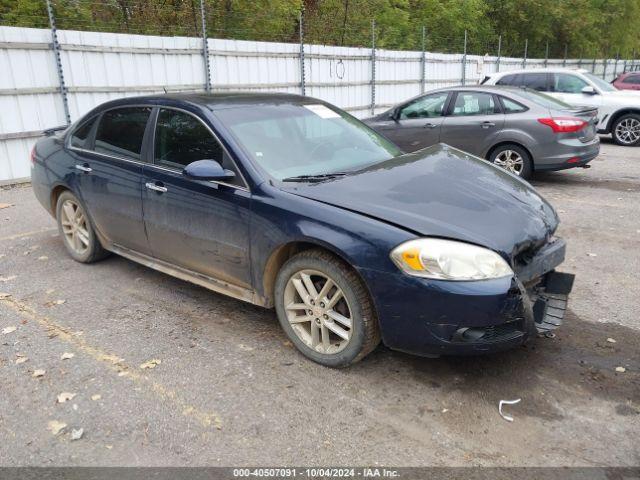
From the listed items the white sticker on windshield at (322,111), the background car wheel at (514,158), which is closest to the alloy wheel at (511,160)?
the background car wheel at (514,158)

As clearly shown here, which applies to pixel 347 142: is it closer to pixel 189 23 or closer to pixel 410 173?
pixel 410 173

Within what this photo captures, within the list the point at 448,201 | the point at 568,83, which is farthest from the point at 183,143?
the point at 568,83

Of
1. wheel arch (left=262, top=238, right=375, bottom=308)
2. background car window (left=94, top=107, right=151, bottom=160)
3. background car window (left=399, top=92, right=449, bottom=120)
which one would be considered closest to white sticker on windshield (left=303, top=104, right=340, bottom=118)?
background car window (left=94, top=107, right=151, bottom=160)

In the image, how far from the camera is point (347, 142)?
429cm

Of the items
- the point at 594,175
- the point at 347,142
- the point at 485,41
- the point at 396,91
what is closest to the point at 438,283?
the point at 347,142

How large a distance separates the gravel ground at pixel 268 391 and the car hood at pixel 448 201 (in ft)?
2.79

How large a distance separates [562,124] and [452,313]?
244 inches

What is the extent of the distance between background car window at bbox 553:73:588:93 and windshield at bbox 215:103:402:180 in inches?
387

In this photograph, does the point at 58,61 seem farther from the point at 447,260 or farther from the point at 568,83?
the point at 568,83

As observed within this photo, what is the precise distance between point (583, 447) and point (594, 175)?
7973mm

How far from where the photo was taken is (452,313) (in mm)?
2885

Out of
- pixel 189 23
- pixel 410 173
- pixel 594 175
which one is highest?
pixel 189 23

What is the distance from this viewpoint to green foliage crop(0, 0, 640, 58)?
1394cm

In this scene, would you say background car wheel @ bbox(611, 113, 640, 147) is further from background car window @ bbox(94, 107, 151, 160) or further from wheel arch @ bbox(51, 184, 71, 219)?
wheel arch @ bbox(51, 184, 71, 219)
